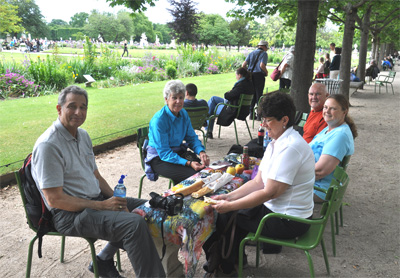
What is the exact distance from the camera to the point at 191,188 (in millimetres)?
2684

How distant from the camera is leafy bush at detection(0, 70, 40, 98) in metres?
11.5

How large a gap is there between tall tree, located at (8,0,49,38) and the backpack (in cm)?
3342

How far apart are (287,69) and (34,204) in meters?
8.67

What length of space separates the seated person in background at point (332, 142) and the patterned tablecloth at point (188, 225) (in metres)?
1.36

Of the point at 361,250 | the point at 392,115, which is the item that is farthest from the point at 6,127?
the point at 392,115

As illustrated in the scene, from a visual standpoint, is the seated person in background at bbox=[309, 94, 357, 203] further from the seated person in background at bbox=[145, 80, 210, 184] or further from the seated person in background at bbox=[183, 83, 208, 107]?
the seated person in background at bbox=[183, 83, 208, 107]

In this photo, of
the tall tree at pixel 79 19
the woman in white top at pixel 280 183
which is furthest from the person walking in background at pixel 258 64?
the tall tree at pixel 79 19

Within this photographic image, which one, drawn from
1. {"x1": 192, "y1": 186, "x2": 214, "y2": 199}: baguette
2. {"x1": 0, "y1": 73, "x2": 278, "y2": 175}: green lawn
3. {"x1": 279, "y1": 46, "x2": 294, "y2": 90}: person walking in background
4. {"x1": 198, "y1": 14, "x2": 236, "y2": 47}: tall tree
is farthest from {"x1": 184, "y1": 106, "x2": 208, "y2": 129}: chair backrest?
{"x1": 198, "y1": 14, "x2": 236, "y2": 47}: tall tree

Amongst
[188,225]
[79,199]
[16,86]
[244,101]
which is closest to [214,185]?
[188,225]

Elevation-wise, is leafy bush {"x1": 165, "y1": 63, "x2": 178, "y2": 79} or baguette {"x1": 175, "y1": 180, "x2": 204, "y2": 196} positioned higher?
leafy bush {"x1": 165, "y1": 63, "x2": 178, "y2": 79}

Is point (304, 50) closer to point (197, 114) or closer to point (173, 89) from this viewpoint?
point (197, 114)

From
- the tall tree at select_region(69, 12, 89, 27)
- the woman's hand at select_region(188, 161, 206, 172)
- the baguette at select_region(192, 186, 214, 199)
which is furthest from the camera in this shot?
the tall tree at select_region(69, 12, 89, 27)

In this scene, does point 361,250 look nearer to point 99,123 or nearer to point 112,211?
point 112,211

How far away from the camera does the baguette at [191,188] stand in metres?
2.63
